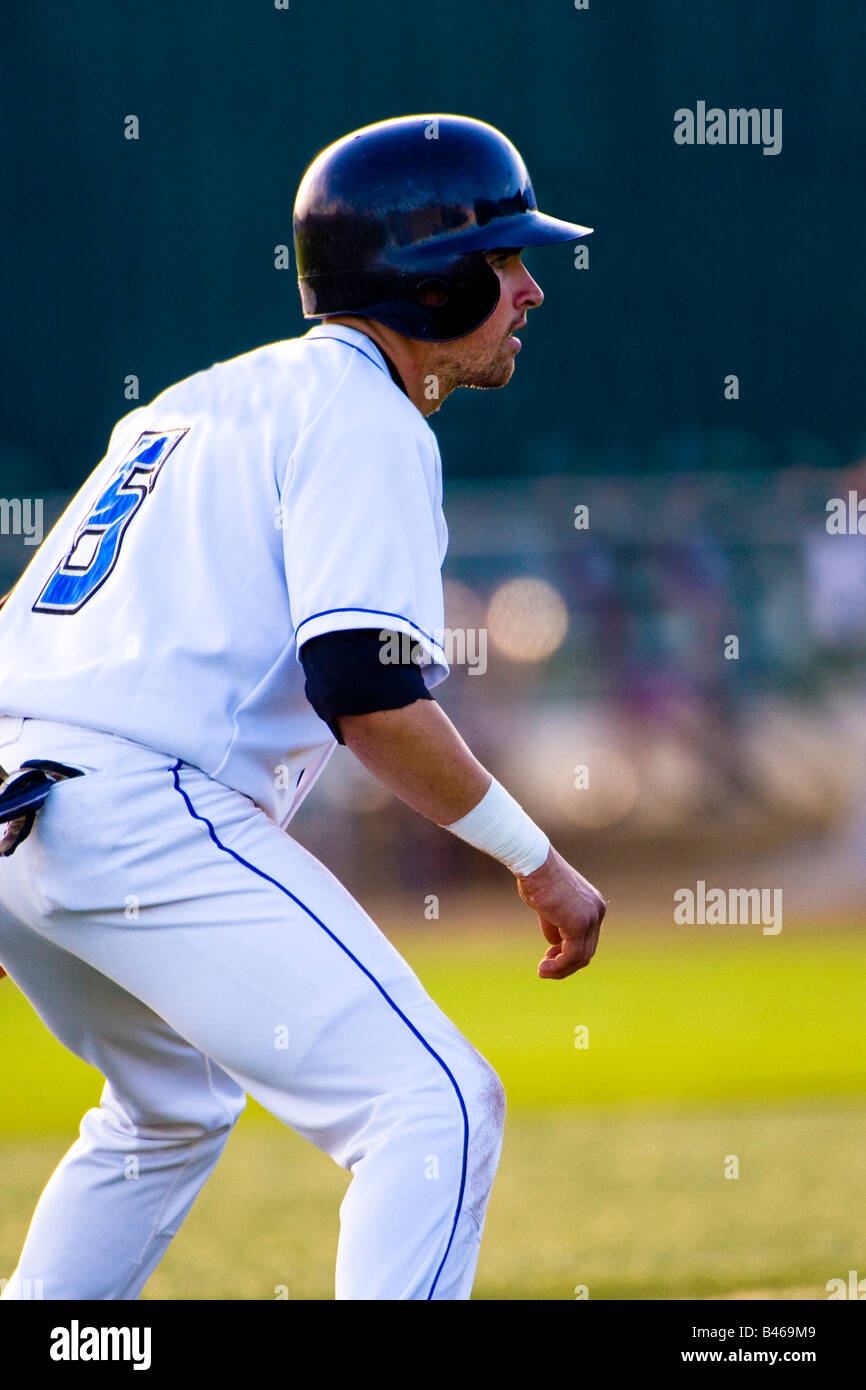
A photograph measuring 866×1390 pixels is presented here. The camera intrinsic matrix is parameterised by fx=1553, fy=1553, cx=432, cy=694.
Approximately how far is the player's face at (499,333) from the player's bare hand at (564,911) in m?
0.81

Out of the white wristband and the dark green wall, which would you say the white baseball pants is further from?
the dark green wall

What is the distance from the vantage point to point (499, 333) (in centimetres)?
248

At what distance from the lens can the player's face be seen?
2459mm

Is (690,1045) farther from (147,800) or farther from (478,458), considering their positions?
(478,458)

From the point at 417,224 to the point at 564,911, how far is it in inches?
42.1

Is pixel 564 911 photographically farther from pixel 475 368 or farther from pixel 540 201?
pixel 540 201

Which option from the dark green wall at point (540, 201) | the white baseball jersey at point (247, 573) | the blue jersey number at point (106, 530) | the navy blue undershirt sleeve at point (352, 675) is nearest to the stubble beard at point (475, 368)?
the white baseball jersey at point (247, 573)

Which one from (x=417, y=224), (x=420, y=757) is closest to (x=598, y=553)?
(x=417, y=224)

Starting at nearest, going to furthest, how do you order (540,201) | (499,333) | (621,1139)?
(499,333) → (621,1139) → (540,201)

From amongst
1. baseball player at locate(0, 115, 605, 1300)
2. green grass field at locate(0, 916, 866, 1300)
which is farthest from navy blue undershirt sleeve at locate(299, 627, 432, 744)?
green grass field at locate(0, 916, 866, 1300)

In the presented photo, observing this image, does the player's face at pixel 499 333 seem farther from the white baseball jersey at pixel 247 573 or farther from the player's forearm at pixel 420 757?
the player's forearm at pixel 420 757

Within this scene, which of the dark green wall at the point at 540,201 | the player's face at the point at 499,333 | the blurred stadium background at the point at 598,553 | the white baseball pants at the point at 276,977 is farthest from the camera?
the dark green wall at the point at 540,201

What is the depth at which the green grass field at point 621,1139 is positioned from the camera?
3.70 metres
